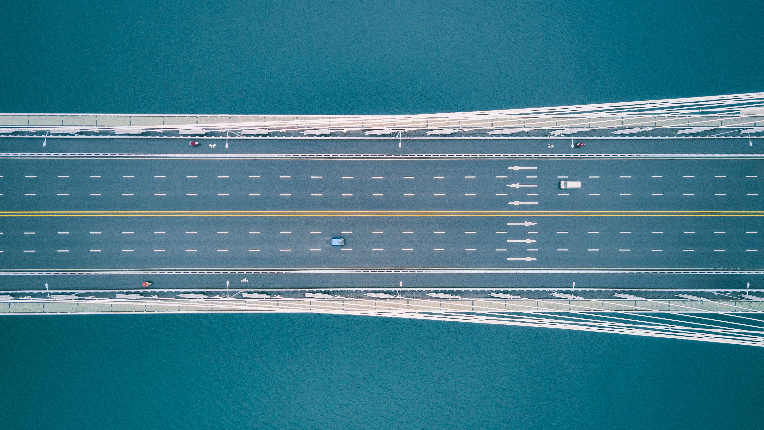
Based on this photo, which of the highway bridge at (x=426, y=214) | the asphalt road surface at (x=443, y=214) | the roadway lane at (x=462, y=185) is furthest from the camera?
the roadway lane at (x=462, y=185)

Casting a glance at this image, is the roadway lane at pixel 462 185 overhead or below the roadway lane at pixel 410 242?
overhead

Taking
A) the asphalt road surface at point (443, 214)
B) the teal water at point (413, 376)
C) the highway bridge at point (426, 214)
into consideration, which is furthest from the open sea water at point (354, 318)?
the asphalt road surface at point (443, 214)

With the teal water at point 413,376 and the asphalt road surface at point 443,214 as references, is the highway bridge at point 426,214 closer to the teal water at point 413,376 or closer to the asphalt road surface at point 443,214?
the asphalt road surface at point 443,214

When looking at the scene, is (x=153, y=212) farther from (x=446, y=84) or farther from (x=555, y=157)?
(x=555, y=157)

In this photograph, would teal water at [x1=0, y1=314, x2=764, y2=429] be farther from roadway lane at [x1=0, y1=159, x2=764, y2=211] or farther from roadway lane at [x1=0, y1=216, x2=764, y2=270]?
roadway lane at [x1=0, y1=159, x2=764, y2=211]

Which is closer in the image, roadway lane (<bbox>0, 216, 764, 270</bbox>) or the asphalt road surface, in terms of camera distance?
roadway lane (<bbox>0, 216, 764, 270</bbox>)

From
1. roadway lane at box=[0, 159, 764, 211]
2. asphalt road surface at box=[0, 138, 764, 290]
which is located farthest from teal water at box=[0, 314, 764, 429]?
roadway lane at box=[0, 159, 764, 211]

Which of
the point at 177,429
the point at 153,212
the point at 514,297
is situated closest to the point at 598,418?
the point at 514,297
